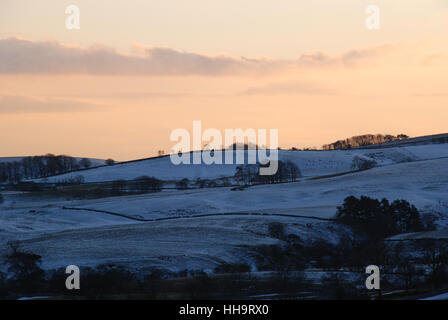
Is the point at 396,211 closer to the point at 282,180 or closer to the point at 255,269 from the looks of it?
the point at 255,269

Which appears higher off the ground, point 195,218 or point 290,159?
point 290,159

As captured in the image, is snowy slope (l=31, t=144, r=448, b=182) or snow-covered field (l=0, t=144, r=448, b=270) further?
snowy slope (l=31, t=144, r=448, b=182)

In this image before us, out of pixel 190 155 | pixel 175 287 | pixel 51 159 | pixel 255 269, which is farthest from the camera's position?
pixel 51 159

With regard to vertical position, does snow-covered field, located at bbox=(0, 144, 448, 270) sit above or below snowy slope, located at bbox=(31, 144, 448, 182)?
below

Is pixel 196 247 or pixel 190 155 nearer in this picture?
pixel 196 247

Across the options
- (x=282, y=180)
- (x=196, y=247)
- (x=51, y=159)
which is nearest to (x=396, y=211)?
(x=196, y=247)

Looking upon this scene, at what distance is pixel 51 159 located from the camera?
19300cm

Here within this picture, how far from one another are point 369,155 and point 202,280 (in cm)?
11063

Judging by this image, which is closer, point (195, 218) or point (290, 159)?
point (195, 218)

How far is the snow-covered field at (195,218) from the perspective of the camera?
59.2 m

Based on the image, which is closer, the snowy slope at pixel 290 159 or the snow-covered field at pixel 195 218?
the snow-covered field at pixel 195 218

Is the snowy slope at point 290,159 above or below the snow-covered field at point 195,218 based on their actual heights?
above

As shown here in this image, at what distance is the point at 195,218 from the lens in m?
80.1

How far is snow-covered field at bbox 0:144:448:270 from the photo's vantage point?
59206 millimetres
